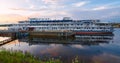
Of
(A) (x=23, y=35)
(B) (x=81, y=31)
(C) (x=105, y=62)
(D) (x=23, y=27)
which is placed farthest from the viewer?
(D) (x=23, y=27)

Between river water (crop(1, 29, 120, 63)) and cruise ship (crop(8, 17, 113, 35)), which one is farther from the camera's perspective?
cruise ship (crop(8, 17, 113, 35))

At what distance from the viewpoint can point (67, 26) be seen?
304 feet

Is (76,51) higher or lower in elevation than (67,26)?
lower

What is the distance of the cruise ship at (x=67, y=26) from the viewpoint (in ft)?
283

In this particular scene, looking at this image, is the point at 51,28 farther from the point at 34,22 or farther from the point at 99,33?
the point at 99,33

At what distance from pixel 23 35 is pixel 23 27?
18.7 metres

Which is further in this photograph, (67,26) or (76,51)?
(67,26)

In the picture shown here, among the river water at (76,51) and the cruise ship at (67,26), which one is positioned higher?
the cruise ship at (67,26)

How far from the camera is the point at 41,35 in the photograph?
80.8 meters

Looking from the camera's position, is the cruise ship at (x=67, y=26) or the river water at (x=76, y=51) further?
the cruise ship at (x=67, y=26)

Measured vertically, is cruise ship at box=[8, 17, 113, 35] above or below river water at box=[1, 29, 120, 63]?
above

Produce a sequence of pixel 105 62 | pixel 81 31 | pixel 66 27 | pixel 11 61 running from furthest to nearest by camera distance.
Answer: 1. pixel 66 27
2. pixel 81 31
3. pixel 105 62
4. pixel 11 61

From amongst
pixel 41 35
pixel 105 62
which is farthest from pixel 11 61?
pixel 41 35

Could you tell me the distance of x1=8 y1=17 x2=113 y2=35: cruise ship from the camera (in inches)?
3396
